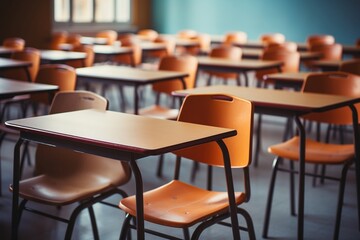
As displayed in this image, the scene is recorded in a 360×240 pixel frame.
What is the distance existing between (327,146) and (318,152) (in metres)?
0.22

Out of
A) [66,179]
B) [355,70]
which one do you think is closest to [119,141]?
[66,179]

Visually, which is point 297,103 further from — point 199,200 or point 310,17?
point 310,17

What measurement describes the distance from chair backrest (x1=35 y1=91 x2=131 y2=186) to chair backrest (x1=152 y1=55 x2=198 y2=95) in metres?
2.08

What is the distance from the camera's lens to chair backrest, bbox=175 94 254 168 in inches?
110

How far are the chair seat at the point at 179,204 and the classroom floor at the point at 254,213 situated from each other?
72 cm

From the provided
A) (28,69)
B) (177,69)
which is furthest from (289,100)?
(28,69)

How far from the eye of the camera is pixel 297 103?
11.1ft

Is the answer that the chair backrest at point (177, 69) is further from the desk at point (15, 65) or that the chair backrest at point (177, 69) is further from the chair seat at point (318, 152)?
the chair seat at point (318, 152)

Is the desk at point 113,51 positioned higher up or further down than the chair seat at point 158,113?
higher up

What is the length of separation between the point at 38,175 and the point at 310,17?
9448mm

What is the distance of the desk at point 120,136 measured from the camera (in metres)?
2.24

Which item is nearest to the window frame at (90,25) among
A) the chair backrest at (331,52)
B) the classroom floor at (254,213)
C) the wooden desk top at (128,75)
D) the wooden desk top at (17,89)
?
the chair backrest at (331,52)

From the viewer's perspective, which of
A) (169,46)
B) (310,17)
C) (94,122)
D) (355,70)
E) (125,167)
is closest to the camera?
(94,122)

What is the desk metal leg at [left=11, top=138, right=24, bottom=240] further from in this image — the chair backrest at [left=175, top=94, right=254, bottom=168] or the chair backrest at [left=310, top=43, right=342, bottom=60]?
the chair backrest at [left=310, top=43, right=342, bottom=60]
